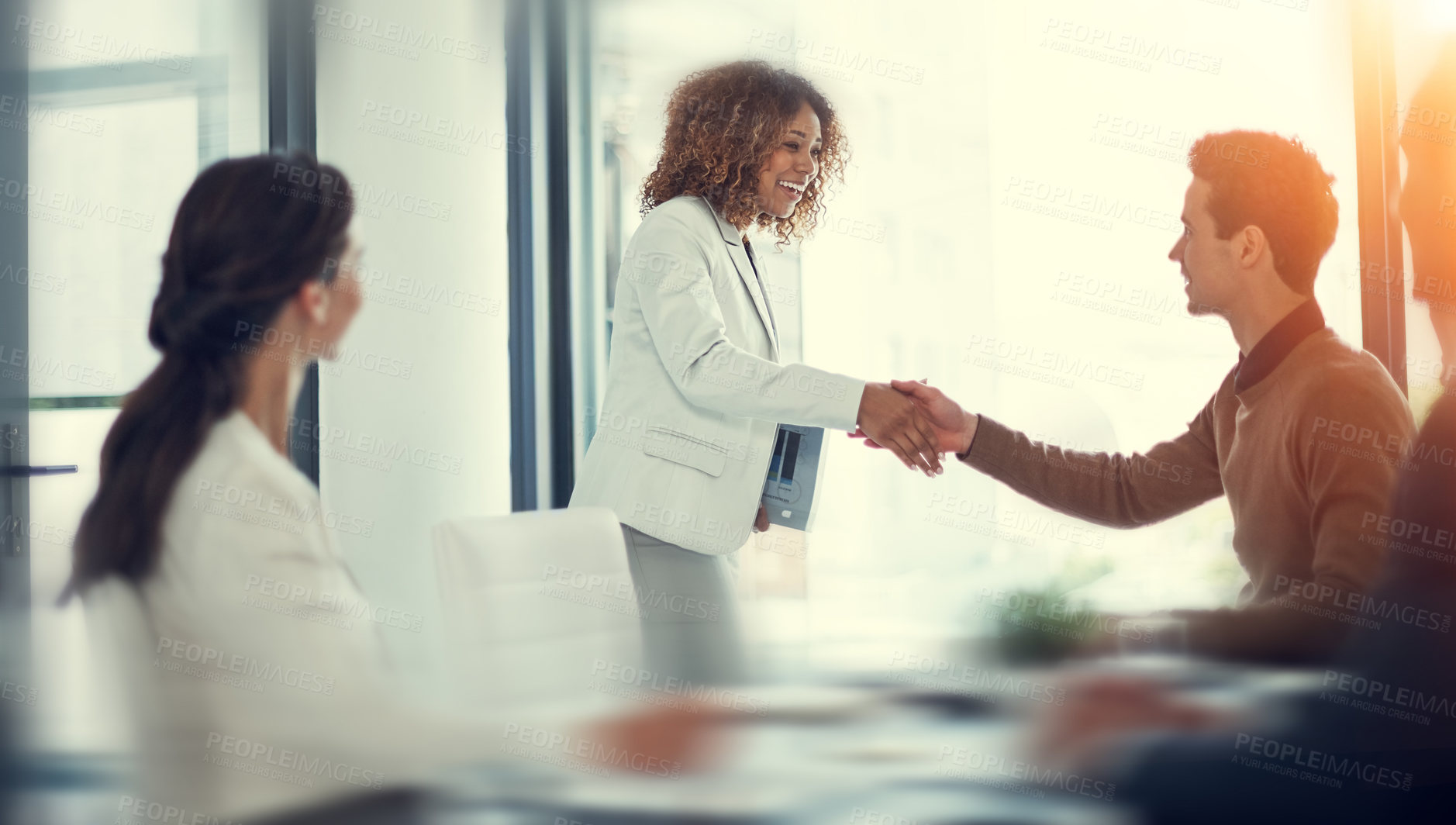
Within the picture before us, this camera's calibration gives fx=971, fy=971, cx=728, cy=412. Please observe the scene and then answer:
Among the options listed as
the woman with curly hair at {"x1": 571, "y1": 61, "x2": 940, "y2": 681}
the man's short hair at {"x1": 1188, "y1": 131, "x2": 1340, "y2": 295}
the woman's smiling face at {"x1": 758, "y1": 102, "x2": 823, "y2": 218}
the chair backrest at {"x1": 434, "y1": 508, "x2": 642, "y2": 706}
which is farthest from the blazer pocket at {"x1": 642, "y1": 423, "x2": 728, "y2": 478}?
the man's short hair at {"x1": 1188, "y1": 131, "x2": 1340, "y2": 295}

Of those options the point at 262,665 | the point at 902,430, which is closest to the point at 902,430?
the point at 902,430

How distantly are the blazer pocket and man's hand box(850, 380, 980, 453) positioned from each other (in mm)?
217

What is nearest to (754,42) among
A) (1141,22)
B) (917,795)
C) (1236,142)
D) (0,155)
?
(1141,22)

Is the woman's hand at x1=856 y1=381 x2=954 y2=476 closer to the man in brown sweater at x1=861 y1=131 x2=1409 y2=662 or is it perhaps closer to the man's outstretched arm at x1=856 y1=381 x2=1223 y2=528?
the man's outstretched arm at x1=856 y1=381 x2=1223 y2=528

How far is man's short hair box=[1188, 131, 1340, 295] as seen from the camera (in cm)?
96

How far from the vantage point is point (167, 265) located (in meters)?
0.70

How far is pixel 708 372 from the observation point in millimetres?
1104

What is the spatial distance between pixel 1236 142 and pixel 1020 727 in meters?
0.61

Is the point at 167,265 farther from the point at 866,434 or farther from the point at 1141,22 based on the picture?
the point at 1141,22

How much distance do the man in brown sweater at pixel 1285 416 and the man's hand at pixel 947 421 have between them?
302 millimetres

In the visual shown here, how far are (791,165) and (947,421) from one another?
406mm

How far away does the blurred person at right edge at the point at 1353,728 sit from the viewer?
864mm

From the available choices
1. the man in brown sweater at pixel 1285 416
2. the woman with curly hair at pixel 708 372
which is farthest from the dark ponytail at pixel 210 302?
the man in brown sweater at pixel 1285 416

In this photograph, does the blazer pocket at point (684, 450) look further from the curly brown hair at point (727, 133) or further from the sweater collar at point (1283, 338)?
the sweater collar at point (1283, 338)
